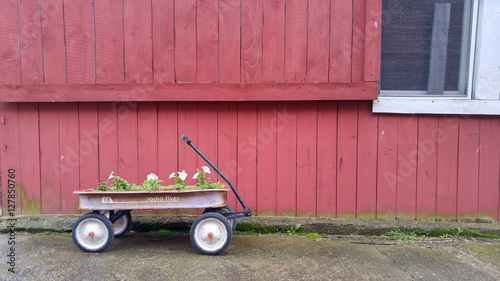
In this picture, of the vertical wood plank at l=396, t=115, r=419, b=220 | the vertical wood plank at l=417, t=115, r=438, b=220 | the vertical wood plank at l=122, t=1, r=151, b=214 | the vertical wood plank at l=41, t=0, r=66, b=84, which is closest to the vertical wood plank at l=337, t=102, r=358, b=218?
the vertical wood plank at l=396, t=115, r=419, b=220

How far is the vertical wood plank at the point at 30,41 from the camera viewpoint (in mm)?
3979

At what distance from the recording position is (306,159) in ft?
13.2

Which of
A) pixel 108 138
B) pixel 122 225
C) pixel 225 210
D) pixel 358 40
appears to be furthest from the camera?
pixel 108 138

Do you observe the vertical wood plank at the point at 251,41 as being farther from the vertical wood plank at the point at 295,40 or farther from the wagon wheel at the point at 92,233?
the wagon wheel at the point at 92,233

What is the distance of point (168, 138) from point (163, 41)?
94 centimetres

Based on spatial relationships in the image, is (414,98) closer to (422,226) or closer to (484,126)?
(484,126)

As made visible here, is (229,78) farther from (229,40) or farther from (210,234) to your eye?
(210,234)

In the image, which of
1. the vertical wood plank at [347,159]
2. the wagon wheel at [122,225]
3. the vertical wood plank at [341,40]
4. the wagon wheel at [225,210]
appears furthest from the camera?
the vertical wood plank at [347,159]

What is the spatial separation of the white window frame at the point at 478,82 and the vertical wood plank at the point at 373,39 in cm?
28

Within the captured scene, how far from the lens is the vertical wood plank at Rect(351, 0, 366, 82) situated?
12.6 feet

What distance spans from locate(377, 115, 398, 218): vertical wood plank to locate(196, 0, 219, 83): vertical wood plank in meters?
1.69

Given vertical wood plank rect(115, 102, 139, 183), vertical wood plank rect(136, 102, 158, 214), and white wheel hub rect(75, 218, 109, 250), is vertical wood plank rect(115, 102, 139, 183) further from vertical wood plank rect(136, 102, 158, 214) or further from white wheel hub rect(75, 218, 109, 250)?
white wheel hub rect(75, 218, 109, 250)

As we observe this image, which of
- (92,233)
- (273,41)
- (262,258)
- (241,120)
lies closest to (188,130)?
(241,120)

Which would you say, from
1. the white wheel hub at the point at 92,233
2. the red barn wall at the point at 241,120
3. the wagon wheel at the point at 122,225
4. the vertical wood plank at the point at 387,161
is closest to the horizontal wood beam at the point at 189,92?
the red barn wall at the point at 241,120
